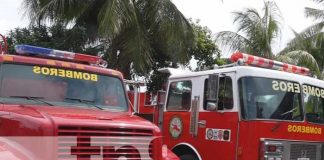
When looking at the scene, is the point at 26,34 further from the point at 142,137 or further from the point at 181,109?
the point at 142,137

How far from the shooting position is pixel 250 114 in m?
7.18

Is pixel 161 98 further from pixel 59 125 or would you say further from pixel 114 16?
pixel 114 16

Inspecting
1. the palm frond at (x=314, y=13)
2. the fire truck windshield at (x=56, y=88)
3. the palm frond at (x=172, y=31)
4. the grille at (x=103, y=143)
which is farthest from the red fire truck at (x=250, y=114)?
the palm frond at (x=314, y=13)

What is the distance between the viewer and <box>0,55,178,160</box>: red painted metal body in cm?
459

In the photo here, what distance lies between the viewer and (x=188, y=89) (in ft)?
27.3

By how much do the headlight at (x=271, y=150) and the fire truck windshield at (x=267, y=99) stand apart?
388 mm

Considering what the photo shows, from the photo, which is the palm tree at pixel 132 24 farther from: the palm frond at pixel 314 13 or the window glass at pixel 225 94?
the palm frond at pixel 314 13

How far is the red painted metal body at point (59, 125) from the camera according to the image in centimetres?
459

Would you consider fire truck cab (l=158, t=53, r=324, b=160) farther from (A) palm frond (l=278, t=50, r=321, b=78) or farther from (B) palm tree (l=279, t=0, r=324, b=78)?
(B) palm tree (l=279, t=0, r=324, b=78)

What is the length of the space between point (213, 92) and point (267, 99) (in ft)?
2.67

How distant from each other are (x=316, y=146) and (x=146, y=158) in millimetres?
3730

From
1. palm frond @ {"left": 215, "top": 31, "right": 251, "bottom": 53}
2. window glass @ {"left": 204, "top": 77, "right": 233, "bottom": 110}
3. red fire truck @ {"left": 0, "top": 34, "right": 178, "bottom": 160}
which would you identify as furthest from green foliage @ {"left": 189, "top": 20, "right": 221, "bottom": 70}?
red fire truck @ {"left": 0, "top": 34, "right": 178, "bottom": 160}

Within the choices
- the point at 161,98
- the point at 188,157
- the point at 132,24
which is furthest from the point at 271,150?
the point at 132,24

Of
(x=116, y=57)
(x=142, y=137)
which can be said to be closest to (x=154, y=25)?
(x=116, y=57)
